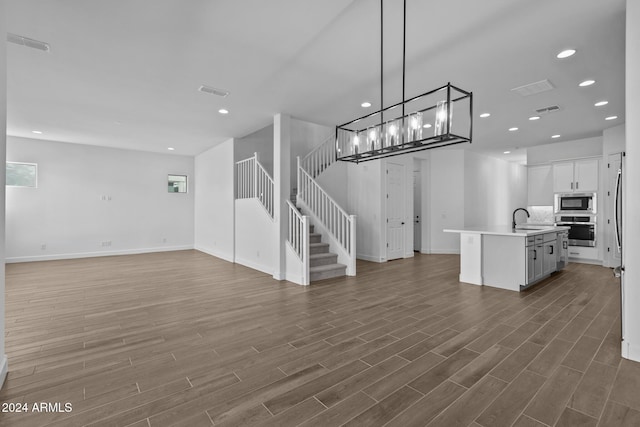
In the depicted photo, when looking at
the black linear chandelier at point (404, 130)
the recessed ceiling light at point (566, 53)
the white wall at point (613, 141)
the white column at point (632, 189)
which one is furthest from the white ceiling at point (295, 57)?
the white wall at point (613, 141)

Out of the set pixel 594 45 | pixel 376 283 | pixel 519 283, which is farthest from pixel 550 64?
pixel 376 283

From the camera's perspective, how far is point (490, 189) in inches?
392

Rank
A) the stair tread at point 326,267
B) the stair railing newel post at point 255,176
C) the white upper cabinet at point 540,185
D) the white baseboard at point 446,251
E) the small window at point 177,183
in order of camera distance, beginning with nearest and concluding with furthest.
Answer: the stair tread at point 326,267 → the stair railing newel post at point 255,176 → the white upper cabinet at point 540,185 → the white baseboard at point 446,251 → the small window at point 177,183

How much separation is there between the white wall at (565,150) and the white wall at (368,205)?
443 cm

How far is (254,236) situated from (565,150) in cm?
809

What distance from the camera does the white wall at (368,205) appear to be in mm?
7465

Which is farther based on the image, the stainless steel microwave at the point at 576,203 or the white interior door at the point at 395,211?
the white interior door at the point at 395,211

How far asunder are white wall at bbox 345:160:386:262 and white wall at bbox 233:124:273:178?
7.71 ft

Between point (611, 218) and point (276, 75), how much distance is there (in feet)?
25.3

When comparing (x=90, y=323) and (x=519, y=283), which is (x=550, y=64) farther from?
(x=90, y=323)

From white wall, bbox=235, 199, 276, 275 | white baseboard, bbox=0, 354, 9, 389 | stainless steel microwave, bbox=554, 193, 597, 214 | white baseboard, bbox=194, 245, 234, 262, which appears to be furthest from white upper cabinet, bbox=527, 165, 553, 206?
white baseboard, bbox=0, 354, 9, 389

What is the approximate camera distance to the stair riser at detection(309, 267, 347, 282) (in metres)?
5.53

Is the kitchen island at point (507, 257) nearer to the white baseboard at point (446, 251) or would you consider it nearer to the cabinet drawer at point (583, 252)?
the cabinet drawer at point (583, 252)

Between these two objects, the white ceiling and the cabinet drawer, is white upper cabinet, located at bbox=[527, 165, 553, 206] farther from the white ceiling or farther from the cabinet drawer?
the white ceiling
